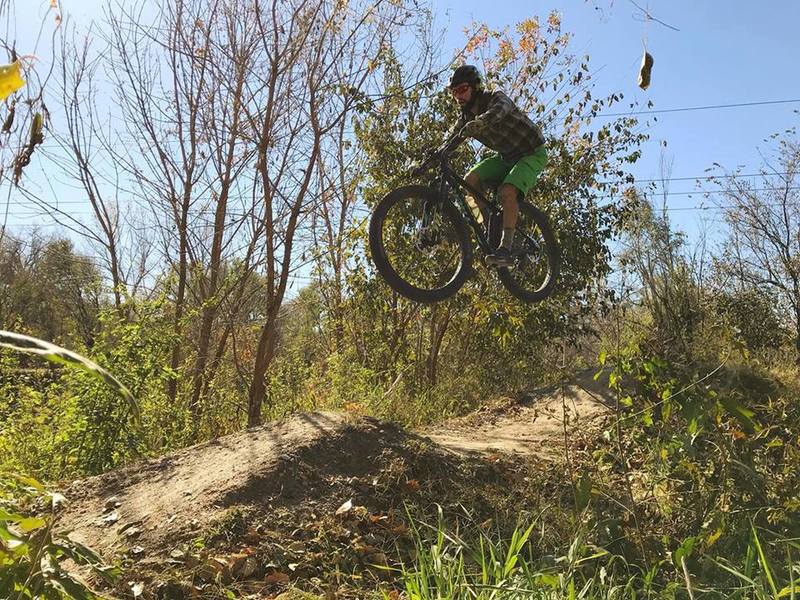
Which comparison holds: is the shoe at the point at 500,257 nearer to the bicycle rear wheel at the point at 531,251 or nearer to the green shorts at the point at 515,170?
the bicycle rear wheel at the point at 531,251

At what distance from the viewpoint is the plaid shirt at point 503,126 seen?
14.6 feet

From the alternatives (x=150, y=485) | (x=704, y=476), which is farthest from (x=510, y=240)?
(x=150, y=485)

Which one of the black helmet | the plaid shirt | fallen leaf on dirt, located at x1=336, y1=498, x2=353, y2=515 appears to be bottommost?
fallen leaf on dirt, located at x1=336, y1=498, x2=353, y2=515


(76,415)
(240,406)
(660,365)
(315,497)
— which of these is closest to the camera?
(660,365)

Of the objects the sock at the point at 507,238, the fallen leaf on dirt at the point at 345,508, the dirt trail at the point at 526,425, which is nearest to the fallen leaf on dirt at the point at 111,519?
the fallen leaf on dirt at the point at 345,508

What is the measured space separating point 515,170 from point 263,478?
2.90 meters

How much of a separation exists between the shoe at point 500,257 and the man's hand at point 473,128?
2.93 ft

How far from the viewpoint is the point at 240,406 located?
6969 millimetres

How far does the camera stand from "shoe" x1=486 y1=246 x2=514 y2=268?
4.72 meters

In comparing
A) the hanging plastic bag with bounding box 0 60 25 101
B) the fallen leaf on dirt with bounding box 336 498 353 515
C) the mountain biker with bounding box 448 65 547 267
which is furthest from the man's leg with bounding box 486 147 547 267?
the hanging plastic bag with bounding box 0 60 25 101

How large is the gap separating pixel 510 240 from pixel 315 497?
235 cm

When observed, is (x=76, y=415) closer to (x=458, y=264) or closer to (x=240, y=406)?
(x=240, y=406)

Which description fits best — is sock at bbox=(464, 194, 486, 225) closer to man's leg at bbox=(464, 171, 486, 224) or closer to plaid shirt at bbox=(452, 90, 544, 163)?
man's leg at bbox=(464, 171, 486, 224)

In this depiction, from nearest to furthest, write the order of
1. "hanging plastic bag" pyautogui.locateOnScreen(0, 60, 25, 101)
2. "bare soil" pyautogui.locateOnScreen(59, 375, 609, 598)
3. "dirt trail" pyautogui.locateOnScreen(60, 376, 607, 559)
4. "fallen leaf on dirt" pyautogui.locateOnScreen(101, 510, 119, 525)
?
"hanging plastic bag" pyautogui.locateOnScreen(0, 60, 25, 101) < "bare soil" pyautogui.locateOnScreen(59, 375, 609, 598) < "dirt trail" pyautogui.locateOnScreen(60, 376, 607, 559) < "fallen leaf on dirt" pyautogui.locateOnScreen(101, 510, 119, 525)
